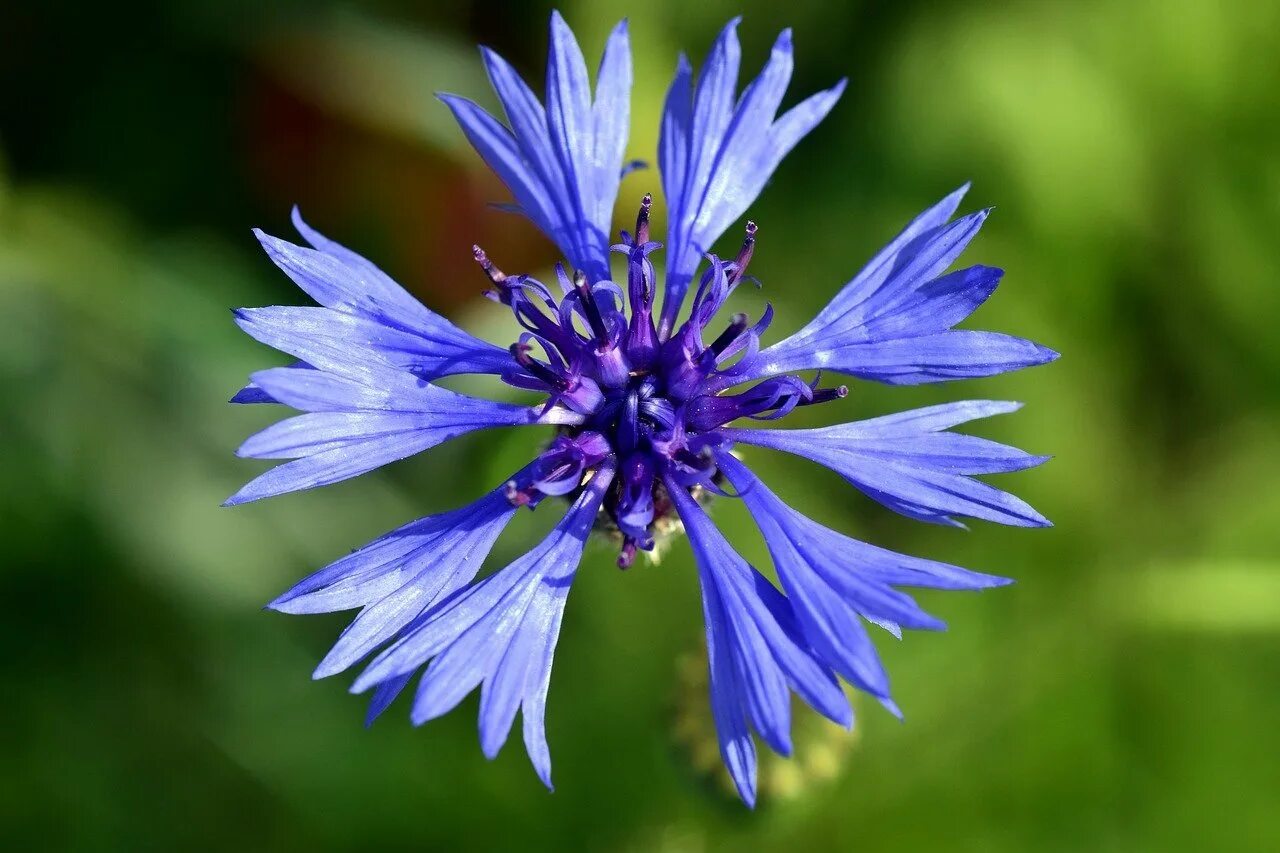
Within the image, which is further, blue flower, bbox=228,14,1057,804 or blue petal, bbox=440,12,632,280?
blue petal, bbox=440,12,632,280

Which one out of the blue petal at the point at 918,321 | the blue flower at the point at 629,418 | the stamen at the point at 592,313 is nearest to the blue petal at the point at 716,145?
the blue flower at the point at 629,418

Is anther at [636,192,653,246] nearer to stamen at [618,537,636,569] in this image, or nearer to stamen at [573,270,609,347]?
stamen at [573,270,609,347]

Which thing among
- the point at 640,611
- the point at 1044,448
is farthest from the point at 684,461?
the point at 1044,448

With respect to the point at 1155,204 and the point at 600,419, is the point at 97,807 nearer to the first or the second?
the point at 600,419

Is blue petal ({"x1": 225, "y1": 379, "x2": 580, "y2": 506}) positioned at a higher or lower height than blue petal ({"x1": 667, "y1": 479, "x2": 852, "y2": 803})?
higher

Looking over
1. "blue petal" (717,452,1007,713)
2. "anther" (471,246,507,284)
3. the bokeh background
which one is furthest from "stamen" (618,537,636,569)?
the bokeh background

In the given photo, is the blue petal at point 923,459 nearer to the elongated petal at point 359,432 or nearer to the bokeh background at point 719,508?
the elongated petal at point 359,432

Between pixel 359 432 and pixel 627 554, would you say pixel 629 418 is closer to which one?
pixel 627 554
